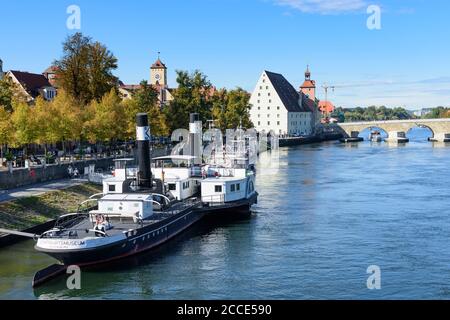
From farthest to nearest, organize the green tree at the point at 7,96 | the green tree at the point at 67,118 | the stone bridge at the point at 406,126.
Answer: the stone bridge at the point at 406,126 < the green tree at the point at 7,96 < the green tree at the point at 67,118

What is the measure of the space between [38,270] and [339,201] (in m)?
29.8

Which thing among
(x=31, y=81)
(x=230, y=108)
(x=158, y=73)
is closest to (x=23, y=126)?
(x=31, y=81)

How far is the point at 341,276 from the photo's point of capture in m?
26.5

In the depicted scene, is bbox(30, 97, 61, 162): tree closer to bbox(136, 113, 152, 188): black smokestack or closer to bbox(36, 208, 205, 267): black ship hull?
bbox(136, 113, 152, 188): black smokestack

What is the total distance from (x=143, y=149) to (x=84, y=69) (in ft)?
138

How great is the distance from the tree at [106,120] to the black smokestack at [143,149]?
28.0 m

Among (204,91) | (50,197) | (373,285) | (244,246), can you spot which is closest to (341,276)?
(373,285)

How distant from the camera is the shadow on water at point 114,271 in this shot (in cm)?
2516

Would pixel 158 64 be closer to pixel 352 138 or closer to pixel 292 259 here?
pixel 352 138

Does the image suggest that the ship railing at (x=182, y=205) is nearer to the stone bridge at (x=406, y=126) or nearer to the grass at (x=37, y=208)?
the grass at (x=37, y=208)

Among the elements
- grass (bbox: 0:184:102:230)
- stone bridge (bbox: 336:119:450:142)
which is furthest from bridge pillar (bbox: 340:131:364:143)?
grass (bbox: 0:184:102:230)

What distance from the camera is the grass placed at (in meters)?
34.5

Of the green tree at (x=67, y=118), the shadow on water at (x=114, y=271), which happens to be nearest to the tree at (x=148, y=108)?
the green tree at (x=67, y=118)

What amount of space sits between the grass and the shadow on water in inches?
322
